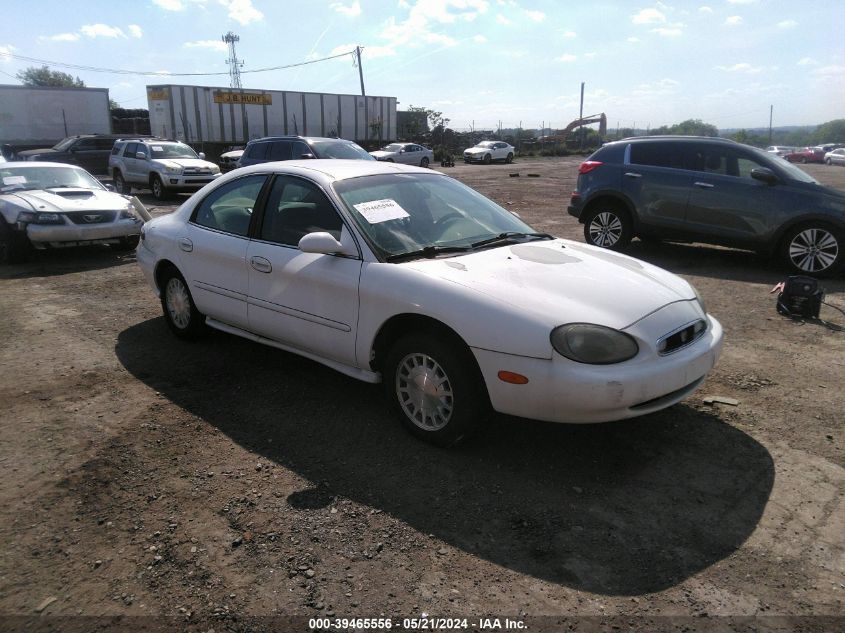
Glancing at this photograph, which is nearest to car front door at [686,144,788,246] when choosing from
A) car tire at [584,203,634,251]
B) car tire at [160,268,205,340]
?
car tire at [584,203,634,251]

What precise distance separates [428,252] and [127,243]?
7.59m

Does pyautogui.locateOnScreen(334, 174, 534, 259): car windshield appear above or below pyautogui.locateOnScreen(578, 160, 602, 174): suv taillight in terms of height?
below

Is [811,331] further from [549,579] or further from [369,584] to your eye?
[369,584]

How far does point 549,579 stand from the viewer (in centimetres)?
268

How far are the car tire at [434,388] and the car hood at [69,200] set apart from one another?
24.9 feet

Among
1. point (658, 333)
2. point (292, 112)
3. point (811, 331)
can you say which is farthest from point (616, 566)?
point (292, 112)

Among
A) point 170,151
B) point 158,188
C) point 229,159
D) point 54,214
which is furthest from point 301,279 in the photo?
point 229,159

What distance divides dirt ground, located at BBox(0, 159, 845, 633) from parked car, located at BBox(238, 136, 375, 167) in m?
9.87

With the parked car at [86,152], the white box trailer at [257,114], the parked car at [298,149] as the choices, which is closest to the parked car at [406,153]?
the white box trailer at [257,114]

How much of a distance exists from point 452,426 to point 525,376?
0.55 m

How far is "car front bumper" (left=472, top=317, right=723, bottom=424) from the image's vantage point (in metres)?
3.19

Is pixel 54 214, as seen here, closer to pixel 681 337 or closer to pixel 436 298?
pixel 436 298

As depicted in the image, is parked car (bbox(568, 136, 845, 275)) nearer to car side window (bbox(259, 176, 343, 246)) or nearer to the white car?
the white car

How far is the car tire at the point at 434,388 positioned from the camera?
11.4 feet
